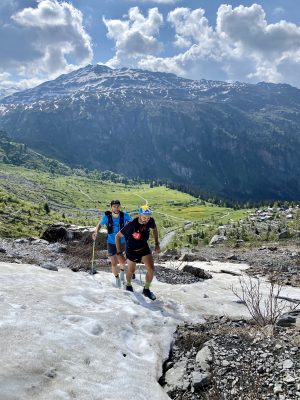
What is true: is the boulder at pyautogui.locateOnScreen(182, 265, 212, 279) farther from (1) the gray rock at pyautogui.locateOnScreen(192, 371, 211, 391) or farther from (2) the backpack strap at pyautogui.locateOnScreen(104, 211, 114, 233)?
(1) the gray rock at pyautogui.locateOnScreen(192, 371, 211, 391)

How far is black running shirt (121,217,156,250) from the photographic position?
1509cm

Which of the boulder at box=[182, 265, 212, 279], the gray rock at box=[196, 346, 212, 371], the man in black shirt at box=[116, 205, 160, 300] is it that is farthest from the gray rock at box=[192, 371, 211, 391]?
the boulder at box=[182, 265, 212, 279]

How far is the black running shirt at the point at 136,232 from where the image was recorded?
1509cm

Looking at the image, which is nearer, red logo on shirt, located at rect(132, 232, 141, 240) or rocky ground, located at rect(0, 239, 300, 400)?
rocky ground, located at rect(0, 239, 300, 400)

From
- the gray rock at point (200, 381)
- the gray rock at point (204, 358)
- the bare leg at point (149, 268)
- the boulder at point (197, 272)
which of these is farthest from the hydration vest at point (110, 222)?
the gray rock at point (200, 381)

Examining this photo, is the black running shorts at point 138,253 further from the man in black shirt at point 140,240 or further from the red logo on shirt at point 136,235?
the red logo on shirt at point 136,235

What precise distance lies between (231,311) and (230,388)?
6389mm

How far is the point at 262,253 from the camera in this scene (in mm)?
34562

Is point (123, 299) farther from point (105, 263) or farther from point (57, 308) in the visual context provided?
point (105, 263)

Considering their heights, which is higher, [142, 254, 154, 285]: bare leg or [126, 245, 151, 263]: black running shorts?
[126, 245, 151, 263]: black running shorts

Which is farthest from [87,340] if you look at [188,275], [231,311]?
[188,275]

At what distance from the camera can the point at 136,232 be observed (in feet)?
49.5

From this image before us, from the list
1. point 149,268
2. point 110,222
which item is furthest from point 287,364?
point 110,222

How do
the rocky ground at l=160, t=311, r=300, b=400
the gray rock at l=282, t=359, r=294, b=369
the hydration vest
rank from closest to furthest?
1. the rocky ground at l=160, t=311, r=300, b=400
2. the gray rock at l=282, t=359, r=294, b=369
3. the hydration vest
